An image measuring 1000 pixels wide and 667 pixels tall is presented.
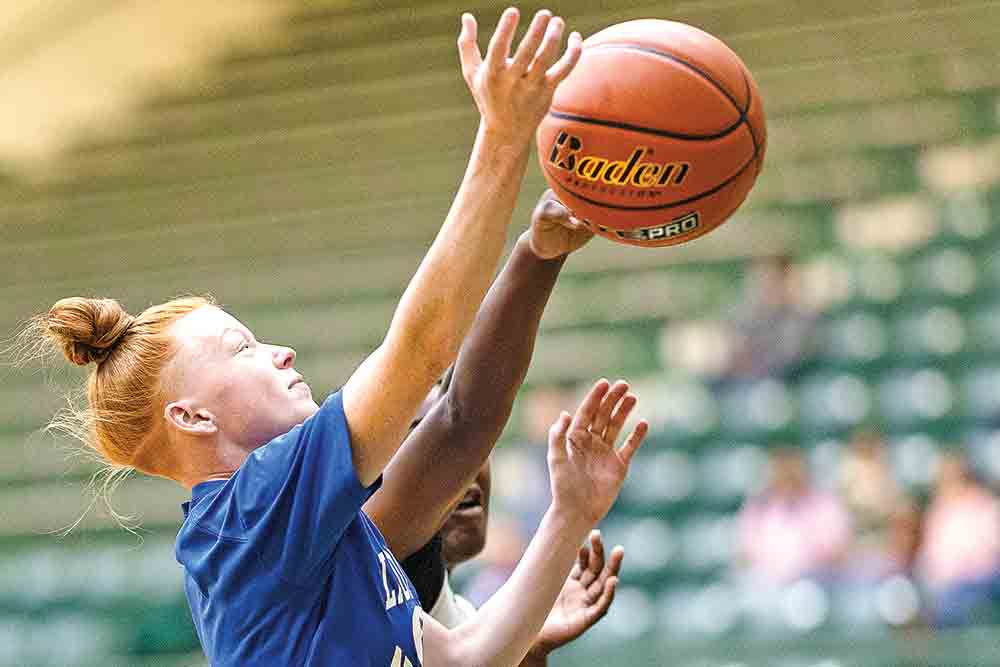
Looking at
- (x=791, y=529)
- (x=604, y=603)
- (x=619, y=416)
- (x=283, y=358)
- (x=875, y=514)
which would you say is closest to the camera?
(x=283, y=358)

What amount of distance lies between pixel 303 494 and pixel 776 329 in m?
5.26

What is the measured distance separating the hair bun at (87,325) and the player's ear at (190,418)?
0.16 meters

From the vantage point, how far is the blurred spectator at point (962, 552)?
18.3 feet

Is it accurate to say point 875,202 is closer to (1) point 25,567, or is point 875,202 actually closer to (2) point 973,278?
(2) point 973,278

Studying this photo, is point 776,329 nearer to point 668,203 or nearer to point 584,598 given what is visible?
point 584,598

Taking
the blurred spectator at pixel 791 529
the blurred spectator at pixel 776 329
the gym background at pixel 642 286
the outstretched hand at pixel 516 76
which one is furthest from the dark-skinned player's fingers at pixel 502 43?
the blurred spectator at pixel 776 329

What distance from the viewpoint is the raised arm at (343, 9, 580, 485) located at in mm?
1683

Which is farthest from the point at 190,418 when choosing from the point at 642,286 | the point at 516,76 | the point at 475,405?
the point at 642,286

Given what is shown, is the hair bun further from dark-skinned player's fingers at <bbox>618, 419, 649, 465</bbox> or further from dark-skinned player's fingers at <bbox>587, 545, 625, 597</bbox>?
dark-skinned player's fingers at <bbox>587, 545, 625, 597</bbox>

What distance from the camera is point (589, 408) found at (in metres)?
2.31

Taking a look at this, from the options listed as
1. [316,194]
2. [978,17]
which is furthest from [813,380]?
[316,194]

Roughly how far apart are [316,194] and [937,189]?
3.92m

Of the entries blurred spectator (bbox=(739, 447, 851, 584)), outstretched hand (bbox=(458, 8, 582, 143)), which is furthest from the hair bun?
blurred spectator (bbox=(739, 447, 851, 584))

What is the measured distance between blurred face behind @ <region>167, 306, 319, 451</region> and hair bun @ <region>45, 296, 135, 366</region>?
114mm
